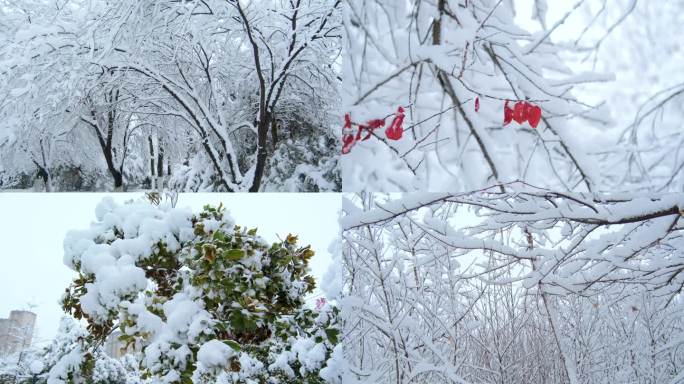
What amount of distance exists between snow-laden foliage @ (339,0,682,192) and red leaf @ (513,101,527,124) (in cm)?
2

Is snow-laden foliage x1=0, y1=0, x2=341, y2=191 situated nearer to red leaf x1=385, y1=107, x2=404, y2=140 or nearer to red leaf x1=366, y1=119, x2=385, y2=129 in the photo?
red leaf x1=366, y1=119, x2=385, y2=129

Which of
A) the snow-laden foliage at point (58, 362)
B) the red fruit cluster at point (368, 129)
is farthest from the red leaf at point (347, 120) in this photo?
the snow-laden foliage at point (58, 362)

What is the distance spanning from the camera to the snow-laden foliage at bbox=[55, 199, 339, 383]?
1.82 meters

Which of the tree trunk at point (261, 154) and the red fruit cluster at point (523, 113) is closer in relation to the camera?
the red fruit cluster at point (523, 113)

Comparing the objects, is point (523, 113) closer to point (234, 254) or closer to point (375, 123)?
point (375, 123)

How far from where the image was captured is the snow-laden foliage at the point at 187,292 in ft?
5.97

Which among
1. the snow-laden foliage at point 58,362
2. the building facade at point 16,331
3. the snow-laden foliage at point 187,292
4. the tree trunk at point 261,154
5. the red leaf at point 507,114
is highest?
the red leaf at point 507,114

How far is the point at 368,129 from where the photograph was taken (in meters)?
1.70

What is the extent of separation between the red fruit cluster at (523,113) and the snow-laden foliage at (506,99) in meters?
0.02

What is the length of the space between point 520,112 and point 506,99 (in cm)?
4

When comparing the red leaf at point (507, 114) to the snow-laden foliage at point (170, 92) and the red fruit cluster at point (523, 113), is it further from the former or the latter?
the snow-laden foliage at point (170, 92)

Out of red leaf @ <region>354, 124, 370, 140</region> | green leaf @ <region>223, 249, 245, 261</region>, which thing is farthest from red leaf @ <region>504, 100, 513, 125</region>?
green leaf @ <region>223, 249, 245, 261</region>

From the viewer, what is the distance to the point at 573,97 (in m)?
1.52

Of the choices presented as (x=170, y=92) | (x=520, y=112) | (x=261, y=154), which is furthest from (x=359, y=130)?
(x=170, y=92)
